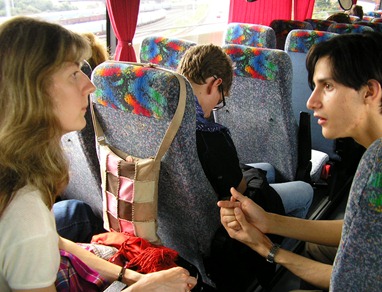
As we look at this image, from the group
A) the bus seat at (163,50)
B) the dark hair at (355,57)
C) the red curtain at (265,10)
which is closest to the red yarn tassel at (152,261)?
the dark hair at (355,57)

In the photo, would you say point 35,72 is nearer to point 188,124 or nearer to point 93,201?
point 188,124

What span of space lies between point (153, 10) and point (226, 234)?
2920 millimetres

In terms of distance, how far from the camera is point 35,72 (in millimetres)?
861

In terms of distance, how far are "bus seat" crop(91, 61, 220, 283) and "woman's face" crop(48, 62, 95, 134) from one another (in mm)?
251

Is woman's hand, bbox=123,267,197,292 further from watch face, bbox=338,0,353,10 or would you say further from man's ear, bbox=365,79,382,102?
watch face, bbox=338,0,353,10

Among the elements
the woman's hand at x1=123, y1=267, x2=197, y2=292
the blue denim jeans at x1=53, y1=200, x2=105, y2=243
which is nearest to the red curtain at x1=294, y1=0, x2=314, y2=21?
the blue denim jeans at x1=53, y1=200, x2=105, y2=243

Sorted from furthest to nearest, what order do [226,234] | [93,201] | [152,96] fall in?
[93,201]
[226,234]
[152,96]

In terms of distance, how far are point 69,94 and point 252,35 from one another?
2.64 meters

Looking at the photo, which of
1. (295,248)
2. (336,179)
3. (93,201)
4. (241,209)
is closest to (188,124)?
(241,209)

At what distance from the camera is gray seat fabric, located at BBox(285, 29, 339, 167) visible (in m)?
2.71

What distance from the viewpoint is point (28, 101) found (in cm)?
87

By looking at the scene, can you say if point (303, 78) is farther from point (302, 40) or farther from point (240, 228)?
point (240, 228)

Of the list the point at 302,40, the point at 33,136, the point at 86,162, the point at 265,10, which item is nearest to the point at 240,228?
the point at 86,162

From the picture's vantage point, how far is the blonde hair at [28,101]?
85 centimetres
